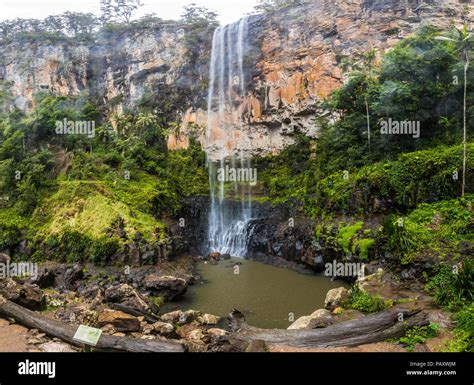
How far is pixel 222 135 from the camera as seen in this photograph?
108ft

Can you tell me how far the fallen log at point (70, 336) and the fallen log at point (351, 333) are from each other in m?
1.75

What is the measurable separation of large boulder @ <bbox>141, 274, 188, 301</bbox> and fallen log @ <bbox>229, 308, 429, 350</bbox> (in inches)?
253

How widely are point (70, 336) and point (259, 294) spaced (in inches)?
341

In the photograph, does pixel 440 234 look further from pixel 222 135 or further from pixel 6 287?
pixel 222 135

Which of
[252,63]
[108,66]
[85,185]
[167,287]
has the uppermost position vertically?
[108,66]

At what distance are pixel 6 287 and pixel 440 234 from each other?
48.0ft

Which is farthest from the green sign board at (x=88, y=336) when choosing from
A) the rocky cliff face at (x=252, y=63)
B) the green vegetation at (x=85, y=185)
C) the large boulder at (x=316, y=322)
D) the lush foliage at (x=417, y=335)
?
the rocky cliff face at (x=252, y=63)

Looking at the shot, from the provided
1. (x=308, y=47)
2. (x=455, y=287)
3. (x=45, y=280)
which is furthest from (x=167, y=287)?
(x=308, y=47)

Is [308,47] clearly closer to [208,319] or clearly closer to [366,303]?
[366,303]

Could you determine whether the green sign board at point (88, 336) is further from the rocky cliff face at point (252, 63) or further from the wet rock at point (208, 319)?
the rocky cliff face at point (252, 63)

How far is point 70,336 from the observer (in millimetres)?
8492

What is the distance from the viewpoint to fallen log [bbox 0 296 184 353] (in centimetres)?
775

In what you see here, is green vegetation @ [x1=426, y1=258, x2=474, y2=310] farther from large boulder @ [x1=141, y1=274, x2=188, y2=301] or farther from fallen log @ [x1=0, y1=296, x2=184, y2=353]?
large boulder @ [x1=141, y1=274, x2=188, y2=301]

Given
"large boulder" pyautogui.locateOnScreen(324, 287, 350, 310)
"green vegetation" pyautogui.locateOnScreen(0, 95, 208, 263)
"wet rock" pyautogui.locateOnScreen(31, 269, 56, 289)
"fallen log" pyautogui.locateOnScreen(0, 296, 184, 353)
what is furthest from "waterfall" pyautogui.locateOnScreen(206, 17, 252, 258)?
"fallen log" pyautogui.locateOnScreen(0, 296, 184, 353)
